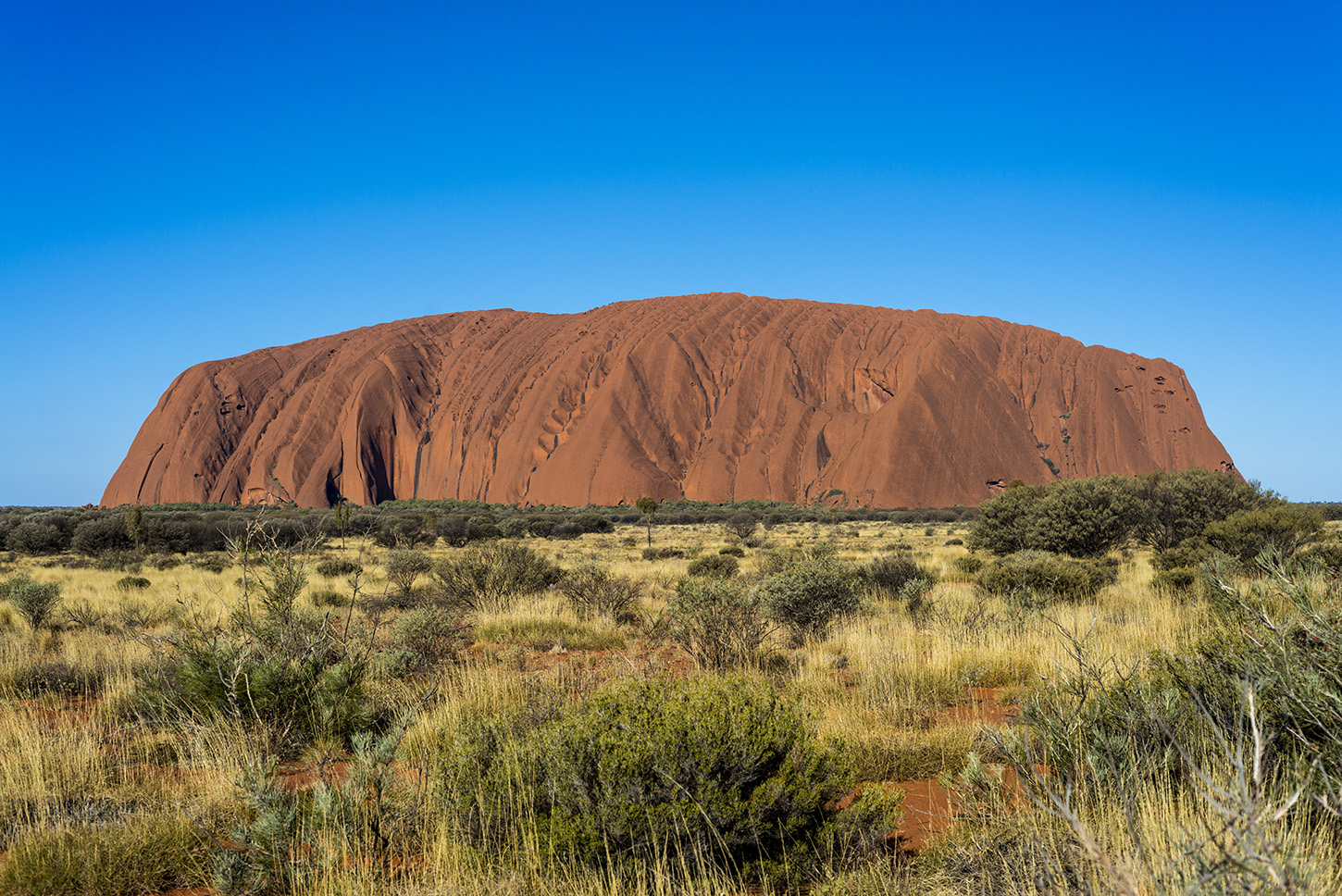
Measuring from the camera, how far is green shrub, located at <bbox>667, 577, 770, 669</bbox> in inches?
286

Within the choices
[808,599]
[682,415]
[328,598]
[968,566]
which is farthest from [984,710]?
[682,415]

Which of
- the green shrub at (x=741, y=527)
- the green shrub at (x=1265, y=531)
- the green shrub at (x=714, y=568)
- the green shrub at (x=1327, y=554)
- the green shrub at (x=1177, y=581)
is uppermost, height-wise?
the green shrub at (x=1265, y=531)

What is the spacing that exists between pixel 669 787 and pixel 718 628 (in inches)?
172

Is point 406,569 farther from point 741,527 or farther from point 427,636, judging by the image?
point 741,527

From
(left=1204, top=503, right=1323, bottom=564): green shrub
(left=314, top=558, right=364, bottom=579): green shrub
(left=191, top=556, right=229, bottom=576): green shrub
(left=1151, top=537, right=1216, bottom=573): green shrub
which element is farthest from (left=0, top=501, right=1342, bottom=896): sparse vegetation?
(left=191, top=556, right=229, bottom=576): green shrub

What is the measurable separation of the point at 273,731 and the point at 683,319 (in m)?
75.4

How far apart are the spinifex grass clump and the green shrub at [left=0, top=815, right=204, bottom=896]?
4.15 feet

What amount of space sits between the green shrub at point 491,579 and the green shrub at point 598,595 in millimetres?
1033

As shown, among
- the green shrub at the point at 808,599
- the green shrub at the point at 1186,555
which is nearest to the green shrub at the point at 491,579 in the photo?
the green shrub at the point at 808,599

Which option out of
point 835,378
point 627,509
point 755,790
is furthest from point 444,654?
point 835,378

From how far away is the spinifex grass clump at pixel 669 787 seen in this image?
3.00 meters

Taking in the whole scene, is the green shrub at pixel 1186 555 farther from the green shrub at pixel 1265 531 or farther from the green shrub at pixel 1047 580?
the green shrub at pixel 1047 580

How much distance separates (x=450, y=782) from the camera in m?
3.56

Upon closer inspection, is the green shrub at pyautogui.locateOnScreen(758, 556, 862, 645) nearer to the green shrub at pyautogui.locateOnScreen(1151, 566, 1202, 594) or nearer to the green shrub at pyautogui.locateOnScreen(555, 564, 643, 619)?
the green shrub at pyautogui.locateOnScreen(555, 564, 643, 619)
